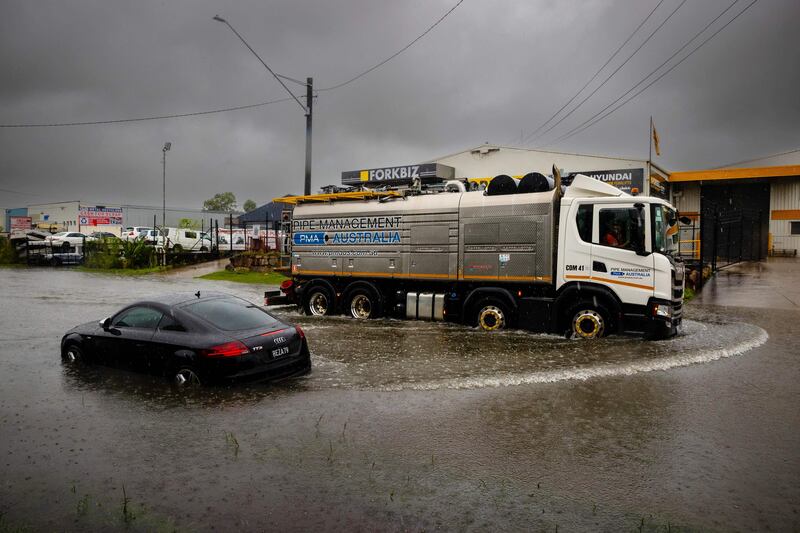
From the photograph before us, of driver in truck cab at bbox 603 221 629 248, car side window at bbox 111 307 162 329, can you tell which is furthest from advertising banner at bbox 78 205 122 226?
driver in truck cab at bbox 603 221 629 248

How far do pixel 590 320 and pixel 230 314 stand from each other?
23.0ft

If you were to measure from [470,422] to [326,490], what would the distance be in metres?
2.24

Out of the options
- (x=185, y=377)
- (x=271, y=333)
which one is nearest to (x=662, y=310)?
(x=271, y=333)

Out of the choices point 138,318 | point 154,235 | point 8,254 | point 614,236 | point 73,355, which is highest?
point 154,235

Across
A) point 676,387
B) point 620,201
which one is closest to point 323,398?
point 676,387

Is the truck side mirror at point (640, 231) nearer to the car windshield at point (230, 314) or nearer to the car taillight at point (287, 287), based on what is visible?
the car windshield at point (230, 314)

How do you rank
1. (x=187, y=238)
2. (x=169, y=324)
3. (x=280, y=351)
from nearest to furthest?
(x=280, y=351)
(x=169, y=324)
(x=187, y=238)

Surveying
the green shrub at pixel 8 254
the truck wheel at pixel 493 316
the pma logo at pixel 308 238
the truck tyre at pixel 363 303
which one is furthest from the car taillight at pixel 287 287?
the green shrub at pixel 8 254

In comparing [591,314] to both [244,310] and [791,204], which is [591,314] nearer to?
[244,310]

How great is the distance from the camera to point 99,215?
86125mm

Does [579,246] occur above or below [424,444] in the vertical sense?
above

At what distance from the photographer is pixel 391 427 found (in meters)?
6.38

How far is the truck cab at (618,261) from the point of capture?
11.1 metres

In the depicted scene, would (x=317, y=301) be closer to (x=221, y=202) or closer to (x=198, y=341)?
(x=198, y=341)
